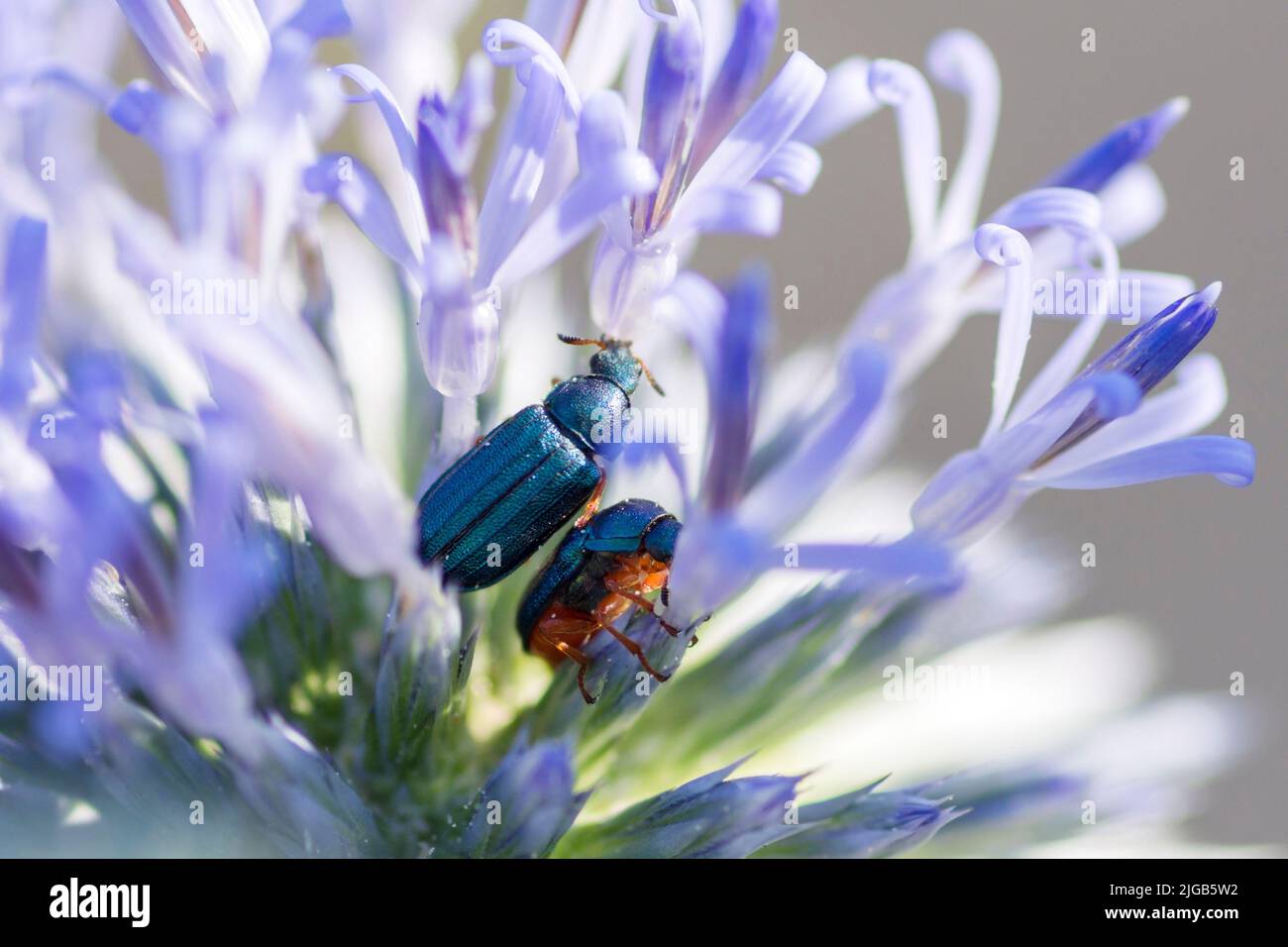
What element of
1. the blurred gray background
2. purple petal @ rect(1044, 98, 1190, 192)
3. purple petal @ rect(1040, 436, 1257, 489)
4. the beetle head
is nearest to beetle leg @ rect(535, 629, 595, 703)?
the beetle head

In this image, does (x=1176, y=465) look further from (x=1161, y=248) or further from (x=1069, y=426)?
(x=1161, y=248)

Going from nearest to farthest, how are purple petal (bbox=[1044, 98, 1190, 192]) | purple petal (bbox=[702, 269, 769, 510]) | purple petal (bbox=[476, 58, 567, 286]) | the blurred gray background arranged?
purple petal (bbox=[702, 269, 769, 510]) → purple petal (bbox=[476, 58, 567, 286]) → purple petal (bbox=[1044, 98, 1190, 192]) → the blurred gray background

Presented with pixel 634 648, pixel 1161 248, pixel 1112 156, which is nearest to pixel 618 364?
pixel 634 648

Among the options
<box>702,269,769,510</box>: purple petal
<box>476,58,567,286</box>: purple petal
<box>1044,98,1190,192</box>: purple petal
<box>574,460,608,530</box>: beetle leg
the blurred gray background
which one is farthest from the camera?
the blurred gray background

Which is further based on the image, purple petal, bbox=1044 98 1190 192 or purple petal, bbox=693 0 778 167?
purple petal, bbox=1044 98 1190 192

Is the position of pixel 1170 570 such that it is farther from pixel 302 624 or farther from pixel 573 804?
pixel 302 624

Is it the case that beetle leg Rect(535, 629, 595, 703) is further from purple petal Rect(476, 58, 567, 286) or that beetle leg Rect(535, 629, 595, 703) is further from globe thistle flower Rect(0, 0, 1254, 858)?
purple petal Rect(476, 58, 567, 286)
